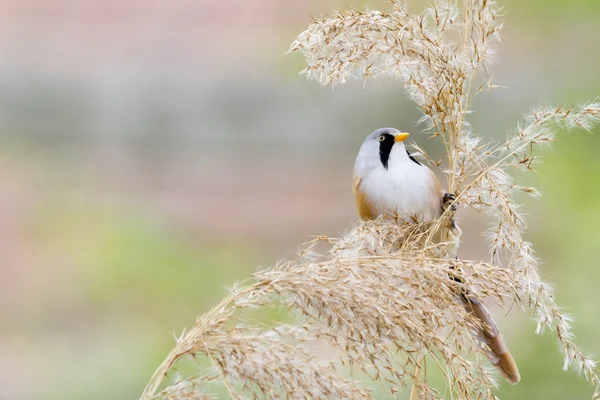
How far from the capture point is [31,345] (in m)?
6.64

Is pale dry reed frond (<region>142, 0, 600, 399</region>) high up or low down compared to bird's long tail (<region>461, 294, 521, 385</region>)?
up

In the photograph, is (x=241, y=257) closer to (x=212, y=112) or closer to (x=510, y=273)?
(x=212, y=112)

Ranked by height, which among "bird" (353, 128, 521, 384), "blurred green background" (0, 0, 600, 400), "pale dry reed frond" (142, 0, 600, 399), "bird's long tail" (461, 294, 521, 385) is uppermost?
"blurred green background" (0, 0, 600, 400)

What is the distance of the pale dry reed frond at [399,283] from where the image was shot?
1.61 metres

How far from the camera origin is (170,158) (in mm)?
9695

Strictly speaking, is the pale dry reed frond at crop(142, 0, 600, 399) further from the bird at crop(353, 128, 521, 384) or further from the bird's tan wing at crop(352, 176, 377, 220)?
the bird's tan wing at crop(352, 176, 377, 220)

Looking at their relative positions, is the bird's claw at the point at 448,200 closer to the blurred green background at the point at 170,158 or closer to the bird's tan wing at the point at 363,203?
the bird's tan wing at the point at 363,203

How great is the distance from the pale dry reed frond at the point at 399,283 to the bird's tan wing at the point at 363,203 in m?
0.44

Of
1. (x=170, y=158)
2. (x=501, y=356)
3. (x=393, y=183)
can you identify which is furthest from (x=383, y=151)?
(x=170, y=158)

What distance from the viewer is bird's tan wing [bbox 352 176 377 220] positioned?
2.55m

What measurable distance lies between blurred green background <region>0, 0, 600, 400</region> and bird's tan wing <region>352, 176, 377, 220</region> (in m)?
2.95

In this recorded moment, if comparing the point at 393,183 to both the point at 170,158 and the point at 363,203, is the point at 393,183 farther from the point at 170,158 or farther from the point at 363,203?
the point at 170,158

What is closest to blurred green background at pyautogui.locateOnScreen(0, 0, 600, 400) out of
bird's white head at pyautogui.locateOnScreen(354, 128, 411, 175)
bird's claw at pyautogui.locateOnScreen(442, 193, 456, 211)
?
bird's white head at pyautogui.locateOnScreen(354, 128, 411, 175)

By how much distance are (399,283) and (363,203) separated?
33.1 inches
